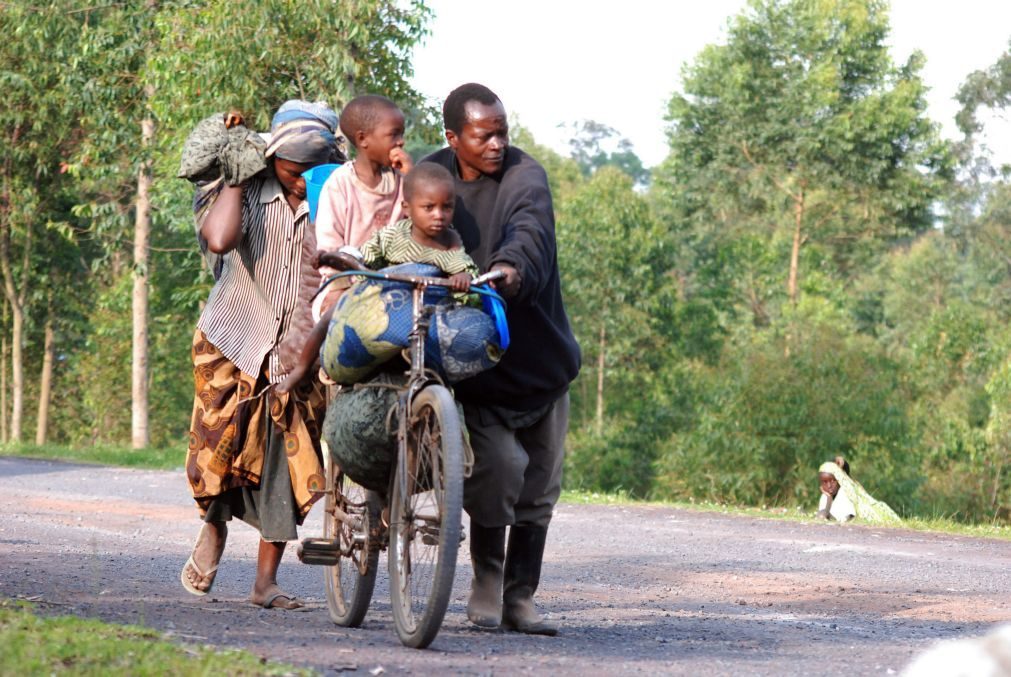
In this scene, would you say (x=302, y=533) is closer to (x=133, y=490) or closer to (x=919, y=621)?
(x=133, y=490)

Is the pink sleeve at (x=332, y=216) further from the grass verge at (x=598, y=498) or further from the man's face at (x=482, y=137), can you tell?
the grass verge at (x=598, y=498)

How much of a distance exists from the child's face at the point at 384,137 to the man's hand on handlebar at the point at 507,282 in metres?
0.73

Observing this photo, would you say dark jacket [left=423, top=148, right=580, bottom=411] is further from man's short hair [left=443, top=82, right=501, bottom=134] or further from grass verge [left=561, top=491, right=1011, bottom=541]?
grass verge [left=561, top=491, right=1011, bottom=541]

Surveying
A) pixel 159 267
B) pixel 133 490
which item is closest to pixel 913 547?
pixel 133 490

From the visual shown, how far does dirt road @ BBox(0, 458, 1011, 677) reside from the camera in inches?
202

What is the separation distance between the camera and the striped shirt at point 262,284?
664cm

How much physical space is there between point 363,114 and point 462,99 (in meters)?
0.42

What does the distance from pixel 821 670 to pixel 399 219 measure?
2.21 m

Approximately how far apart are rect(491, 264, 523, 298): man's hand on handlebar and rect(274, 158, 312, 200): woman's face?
4.71 ft

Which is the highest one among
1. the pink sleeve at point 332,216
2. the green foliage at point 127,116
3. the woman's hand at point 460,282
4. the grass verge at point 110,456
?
the green foliage at point 127,116

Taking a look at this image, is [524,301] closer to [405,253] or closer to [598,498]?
[405,253]

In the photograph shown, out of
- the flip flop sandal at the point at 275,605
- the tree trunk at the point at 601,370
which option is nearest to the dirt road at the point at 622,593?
the flip flop sandal at the point at 275,605

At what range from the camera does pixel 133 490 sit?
1571 cm

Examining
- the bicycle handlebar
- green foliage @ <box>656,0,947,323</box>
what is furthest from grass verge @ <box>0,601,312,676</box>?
green foliage @ <box>656,0,947,323</box>
